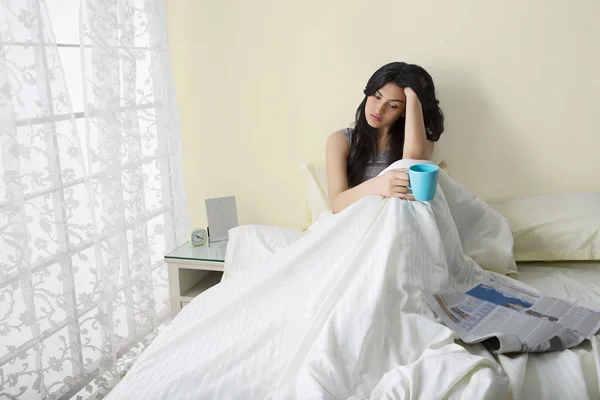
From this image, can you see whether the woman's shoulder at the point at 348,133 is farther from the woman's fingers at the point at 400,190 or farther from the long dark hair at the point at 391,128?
the woman's fingers at the point at 400,190

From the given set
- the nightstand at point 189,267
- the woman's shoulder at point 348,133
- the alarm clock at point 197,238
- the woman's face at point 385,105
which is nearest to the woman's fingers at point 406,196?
the woman's face at point 385,105

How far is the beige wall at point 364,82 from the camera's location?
7.14ft

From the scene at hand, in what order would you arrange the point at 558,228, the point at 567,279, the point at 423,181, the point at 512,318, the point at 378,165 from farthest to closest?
the point at 378,165
the point at 558,228
the point at 567,279
the point at 423,181
the point at 512,318

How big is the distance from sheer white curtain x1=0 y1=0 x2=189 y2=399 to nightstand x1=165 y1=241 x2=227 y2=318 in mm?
122

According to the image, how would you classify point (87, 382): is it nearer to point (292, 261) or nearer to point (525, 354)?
point (292, 261)

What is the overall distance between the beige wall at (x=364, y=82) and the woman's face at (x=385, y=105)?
0.29 m

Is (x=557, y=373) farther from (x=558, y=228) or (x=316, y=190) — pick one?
(x=316, y=190)

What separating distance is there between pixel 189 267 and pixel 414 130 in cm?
109

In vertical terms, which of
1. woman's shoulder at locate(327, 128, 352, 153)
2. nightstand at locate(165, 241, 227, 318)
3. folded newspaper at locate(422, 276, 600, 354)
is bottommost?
nightstand at locate(165, 241, 227, 318)

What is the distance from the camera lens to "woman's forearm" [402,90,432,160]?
200 centimetres

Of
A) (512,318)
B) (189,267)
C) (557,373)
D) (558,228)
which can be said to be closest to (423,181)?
(512,318)

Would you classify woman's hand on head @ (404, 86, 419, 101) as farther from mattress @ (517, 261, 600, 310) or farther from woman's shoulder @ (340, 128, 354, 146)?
mattress @ (517, 261, 600, 310)

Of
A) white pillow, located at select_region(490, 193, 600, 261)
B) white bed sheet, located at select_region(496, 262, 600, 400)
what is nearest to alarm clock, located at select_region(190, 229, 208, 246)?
white pillow, located at select_region(490, 193, 600, 261)

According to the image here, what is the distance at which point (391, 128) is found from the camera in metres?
2.24
